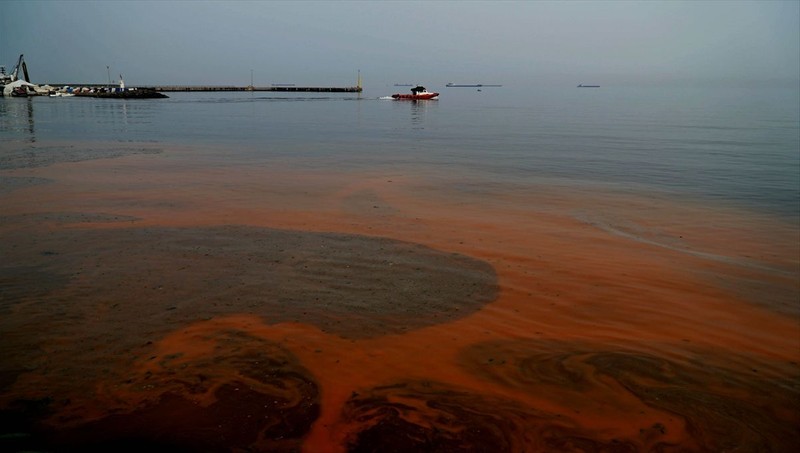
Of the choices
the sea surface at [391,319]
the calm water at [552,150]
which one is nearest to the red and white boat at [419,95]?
the calm water at [552,150]

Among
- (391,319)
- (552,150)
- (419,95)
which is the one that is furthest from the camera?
(419,95)

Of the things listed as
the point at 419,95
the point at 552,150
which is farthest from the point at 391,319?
the point at 419,95

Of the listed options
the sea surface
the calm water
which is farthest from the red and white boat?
the sea surface

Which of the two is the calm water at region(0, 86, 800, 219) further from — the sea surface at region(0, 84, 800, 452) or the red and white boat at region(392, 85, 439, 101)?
the red and white boat at region(392, 85, 439, 101)

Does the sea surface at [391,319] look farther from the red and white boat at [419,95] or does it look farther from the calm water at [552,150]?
the red and white boat at [419,95]

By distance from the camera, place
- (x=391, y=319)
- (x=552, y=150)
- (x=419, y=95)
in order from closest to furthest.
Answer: (x=391, y=319) < (x=552, y=150) < (x=419, y=95)

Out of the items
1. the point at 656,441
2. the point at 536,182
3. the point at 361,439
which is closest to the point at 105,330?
the point at 361,439

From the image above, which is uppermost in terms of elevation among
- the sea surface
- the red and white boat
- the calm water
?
the red and white boat

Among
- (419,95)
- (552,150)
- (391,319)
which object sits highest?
(419,95)

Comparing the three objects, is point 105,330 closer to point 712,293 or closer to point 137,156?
point 712,293

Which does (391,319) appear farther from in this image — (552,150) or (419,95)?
(419,95)

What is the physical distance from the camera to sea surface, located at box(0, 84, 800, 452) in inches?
189

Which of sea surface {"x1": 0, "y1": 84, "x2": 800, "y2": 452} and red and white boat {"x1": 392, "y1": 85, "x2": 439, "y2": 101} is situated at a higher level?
red and white boat {"x1": 392, "y1": 85, "x2": 439, "y2": 101}

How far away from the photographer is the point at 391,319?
6918 mm
